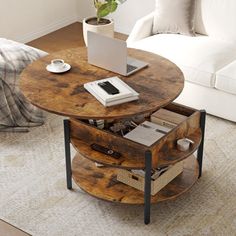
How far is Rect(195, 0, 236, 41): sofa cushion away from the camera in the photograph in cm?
333

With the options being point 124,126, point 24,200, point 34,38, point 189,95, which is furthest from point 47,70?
point 34,38

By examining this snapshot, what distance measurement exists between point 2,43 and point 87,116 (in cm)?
135

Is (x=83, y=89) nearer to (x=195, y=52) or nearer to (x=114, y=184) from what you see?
(x=114, y=184)

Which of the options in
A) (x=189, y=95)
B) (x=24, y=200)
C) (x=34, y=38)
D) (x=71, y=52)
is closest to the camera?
(x=24, y=200)

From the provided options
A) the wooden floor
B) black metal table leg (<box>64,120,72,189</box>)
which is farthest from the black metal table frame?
the wooden floor

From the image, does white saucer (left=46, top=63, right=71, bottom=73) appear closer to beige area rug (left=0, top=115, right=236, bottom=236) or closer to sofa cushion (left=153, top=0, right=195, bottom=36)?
beige area rug (left=0, top=115, right=236, bottom=236)

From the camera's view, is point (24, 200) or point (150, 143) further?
point (24, 200)

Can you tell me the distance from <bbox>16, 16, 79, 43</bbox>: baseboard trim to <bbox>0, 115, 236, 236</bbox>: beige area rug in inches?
65.9

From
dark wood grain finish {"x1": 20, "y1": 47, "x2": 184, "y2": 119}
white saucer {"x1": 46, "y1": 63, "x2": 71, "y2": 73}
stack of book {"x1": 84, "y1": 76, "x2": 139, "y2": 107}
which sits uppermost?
stack of book {"x1": 84, "y1": 76, "x2": 139, "y2": 107}

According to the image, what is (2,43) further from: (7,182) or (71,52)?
(7,182)

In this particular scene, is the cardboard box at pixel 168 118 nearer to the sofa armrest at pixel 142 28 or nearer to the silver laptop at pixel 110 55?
the silver laptop at pixel 110 55

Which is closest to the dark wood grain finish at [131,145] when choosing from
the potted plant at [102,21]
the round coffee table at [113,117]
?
the round coffee table at [113,117]

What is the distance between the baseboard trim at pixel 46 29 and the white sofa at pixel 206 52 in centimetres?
125

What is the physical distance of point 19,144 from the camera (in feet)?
9.76
